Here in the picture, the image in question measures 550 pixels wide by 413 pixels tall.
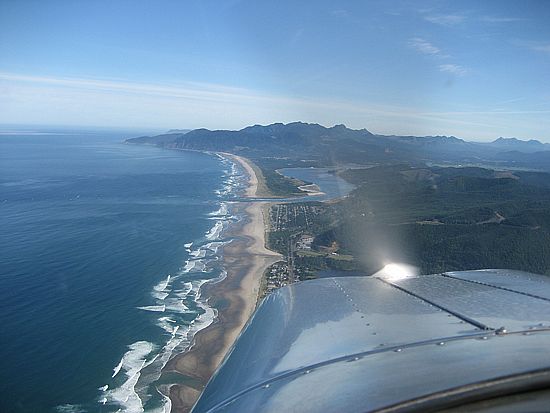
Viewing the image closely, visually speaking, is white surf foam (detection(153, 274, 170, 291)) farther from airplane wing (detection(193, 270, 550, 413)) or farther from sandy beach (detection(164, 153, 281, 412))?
airplane wing (detection(193, 270, 550, 413))

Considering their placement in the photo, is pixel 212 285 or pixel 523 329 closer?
pixel 523 329

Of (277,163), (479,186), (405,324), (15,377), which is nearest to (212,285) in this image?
(15,377)

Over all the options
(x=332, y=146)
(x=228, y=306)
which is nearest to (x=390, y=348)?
(x=228, y=306)

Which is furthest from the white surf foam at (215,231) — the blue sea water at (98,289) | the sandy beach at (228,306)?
the sandy beach at (228,306)

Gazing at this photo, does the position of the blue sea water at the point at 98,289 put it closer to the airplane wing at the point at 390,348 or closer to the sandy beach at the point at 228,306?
the sandy beach at the point at 228,306

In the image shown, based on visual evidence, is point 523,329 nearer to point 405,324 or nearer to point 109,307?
point 405,324
